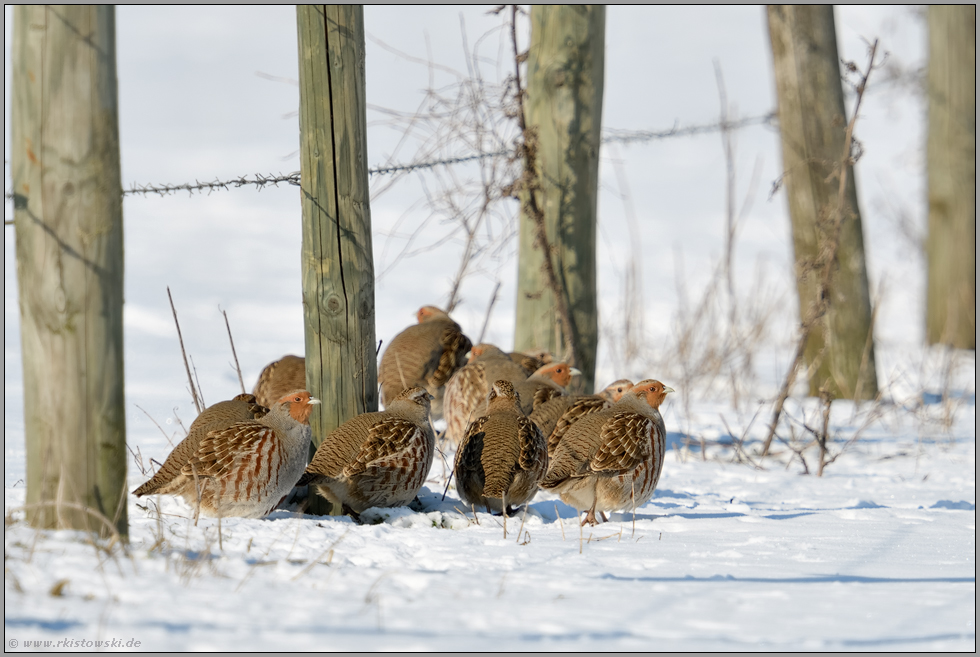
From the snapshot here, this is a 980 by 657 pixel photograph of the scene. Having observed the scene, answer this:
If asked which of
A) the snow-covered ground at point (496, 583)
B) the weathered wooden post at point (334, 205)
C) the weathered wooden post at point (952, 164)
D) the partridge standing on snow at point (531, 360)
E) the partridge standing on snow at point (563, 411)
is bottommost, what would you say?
the snow-covered ground at point (496, 583)

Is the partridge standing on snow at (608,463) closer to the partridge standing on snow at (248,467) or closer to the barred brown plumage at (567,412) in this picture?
the barred brown plumage at (567,412)

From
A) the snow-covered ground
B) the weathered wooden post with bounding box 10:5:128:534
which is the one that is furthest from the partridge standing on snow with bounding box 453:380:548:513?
the weathered wooden post with bounding box 10:5:128:534

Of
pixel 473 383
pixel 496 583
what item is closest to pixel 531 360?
pixel 473 383

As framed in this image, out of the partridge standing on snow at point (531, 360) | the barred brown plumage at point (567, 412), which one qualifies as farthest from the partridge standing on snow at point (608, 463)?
the partridge standing on snow at point (531, 360)

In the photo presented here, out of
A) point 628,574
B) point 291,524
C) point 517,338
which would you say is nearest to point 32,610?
point 291,524

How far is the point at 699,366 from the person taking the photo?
26.5 feet

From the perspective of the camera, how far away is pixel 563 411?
491 centimetres

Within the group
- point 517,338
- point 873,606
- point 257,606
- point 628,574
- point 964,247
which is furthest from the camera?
point 964,247

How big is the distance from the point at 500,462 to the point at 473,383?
1874 millimetres

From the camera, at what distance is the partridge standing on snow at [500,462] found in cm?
388

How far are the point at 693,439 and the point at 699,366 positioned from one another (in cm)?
141

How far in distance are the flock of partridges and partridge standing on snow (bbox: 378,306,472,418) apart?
139cm

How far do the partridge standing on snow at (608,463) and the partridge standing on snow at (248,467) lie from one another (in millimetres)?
1186

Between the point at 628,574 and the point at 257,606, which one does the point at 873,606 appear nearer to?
the point at 628,574
